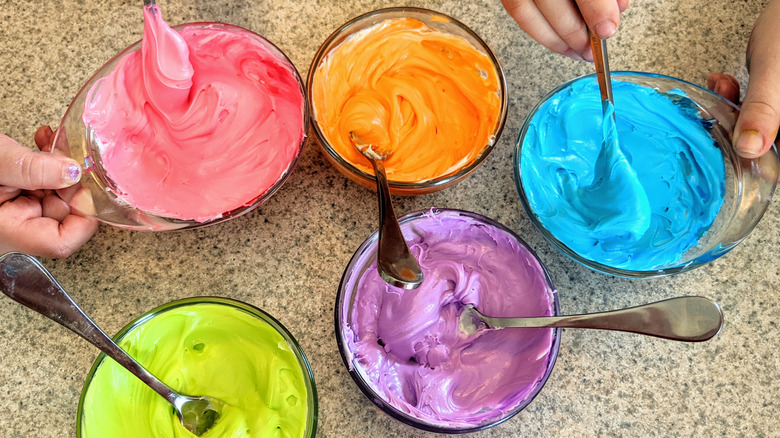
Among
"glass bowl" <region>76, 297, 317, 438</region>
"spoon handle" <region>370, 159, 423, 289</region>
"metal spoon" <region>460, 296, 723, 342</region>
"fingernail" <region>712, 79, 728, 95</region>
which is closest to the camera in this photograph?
"metal spoon" <region>460, 296, 723, 342</region>

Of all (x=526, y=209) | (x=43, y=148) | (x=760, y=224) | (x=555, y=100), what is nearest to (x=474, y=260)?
(x=526, y=209)

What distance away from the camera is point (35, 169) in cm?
111

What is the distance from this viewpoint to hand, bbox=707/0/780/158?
45.3 inches

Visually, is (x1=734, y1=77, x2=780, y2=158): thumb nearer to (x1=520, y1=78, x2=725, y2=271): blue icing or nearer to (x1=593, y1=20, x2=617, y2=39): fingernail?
(x1=520, y1=78, x2=725, y2=271): blue icing

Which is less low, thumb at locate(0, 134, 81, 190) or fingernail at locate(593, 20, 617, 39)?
fingernail at locate(593, 20, 617, 39)

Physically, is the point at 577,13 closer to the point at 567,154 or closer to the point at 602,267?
the point at 567,154

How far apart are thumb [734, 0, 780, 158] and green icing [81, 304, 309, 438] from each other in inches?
40.4

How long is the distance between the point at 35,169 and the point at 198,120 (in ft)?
1.08

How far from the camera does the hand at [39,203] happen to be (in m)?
1.12

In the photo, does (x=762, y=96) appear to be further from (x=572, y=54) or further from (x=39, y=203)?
(x=39, y=203)

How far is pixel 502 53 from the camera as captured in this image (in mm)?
1378

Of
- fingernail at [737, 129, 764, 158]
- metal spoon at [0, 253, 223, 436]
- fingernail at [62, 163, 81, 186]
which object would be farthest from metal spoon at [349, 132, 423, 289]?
fingernail at [737, 129, 764, 158]

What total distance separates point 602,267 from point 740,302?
37 centimetres

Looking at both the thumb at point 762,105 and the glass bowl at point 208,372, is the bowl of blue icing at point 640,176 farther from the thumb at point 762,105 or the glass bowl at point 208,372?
the glass bowl at point 208,372
